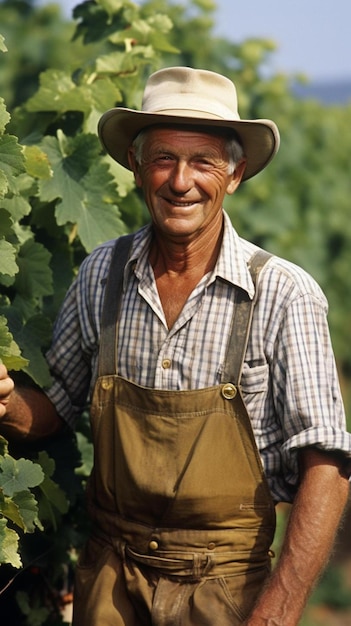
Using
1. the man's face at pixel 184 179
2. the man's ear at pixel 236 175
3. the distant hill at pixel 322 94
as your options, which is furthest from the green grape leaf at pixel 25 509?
the distant hill at pixel 322 94

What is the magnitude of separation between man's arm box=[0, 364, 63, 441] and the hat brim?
2.52 feet

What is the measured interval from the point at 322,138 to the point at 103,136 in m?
9.54

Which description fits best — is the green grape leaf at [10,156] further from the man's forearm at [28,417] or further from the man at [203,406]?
the man's forearm at [28,417]

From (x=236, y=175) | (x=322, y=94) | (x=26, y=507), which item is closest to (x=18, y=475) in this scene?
(x=26, y=507)

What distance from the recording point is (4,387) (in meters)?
3.64

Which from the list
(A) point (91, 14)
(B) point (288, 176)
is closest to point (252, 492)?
(A) point (91, 14)

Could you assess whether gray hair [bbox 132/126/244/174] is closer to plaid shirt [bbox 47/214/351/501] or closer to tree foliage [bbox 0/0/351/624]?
plaid shirt [bbox 47/214/351/501]

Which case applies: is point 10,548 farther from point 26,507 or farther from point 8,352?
point 8,352

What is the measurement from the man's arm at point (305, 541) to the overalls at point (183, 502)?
15cm

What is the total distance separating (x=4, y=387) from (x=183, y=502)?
596 millimetres

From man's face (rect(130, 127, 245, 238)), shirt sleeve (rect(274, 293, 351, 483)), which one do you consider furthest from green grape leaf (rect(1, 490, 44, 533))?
man's face (rect(130, 127, 245, 238))

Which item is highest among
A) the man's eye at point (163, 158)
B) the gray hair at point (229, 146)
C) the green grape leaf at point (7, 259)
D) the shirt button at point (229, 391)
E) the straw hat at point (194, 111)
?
the straw hat at point (194, 111)

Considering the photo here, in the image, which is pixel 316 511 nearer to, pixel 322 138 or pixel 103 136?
pixel 103 136

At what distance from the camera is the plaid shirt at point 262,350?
3.46 m
